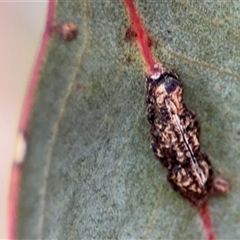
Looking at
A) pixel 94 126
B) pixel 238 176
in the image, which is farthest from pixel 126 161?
pixel 238 176

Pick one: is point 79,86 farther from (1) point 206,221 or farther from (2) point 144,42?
(1) point 206,221

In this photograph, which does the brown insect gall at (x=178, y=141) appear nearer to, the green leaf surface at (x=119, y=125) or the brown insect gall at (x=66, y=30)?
the green leaf surface at (x=119, y=125)

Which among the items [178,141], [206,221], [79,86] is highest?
[79,86]

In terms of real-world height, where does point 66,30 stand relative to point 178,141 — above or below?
above

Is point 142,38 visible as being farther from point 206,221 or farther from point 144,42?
point 206,221

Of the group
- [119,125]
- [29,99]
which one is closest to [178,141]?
[119,125]

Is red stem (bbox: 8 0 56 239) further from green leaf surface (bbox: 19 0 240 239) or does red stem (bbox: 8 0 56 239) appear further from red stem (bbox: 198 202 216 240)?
red stem (bbox: 198 202 216 240)

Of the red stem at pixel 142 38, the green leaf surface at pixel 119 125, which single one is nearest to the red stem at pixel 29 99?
the green leaf surface at pixel 119 125
